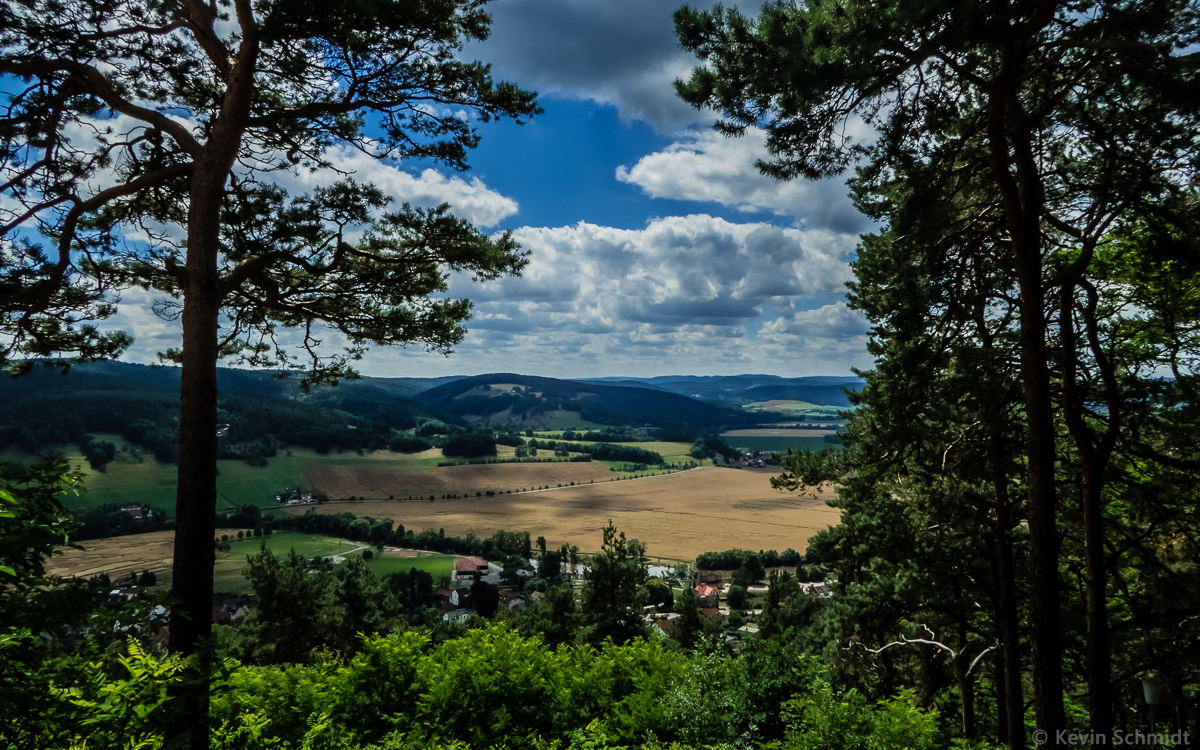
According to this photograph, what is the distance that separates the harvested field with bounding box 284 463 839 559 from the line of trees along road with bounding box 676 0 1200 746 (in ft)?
173

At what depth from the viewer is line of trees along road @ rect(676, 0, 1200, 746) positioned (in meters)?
5.38

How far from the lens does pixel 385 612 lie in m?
22.8

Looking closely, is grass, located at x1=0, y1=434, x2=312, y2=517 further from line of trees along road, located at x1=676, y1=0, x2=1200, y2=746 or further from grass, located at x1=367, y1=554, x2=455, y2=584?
line of trees along road, located at x1=676, y1=0, x2=1200, y2=746

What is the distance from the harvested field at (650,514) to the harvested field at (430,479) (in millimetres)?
4998

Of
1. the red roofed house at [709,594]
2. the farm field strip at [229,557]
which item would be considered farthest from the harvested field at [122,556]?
the red roofed house at [709,594]

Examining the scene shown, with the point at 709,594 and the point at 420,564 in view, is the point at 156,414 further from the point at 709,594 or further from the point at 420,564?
the point at 709,594

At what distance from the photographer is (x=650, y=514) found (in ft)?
255

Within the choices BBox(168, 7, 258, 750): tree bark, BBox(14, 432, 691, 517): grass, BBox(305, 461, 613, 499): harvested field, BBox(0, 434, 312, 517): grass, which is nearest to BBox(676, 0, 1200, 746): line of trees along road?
BBox(168, 7, 258, 750): tree bark

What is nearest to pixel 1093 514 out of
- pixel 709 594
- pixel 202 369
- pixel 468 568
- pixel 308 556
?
pixel 202 369

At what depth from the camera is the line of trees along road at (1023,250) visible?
538cm

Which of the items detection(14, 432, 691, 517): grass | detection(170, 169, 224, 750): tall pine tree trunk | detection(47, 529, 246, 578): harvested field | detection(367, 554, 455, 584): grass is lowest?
detection(367, 554, 455, 584): grass

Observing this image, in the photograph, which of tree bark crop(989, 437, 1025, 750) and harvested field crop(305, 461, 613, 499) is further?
harvested field crop(305, 461, 613, 499)

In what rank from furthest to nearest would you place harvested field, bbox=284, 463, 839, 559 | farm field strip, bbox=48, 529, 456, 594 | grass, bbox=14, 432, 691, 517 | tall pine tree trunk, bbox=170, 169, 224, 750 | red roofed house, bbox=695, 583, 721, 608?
1. grass, bbox=14, 432, 691, 517
2. harvested field, bbox=284, 463, 839, 559
3. farm field strip, bbox=48, 529, 456, 594
4. red roofed house, bbox=695, 583, 721, 608
5. tall pine tree trunk, bbox=170, 169, 224, 750

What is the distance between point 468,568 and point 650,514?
31.4 metres
